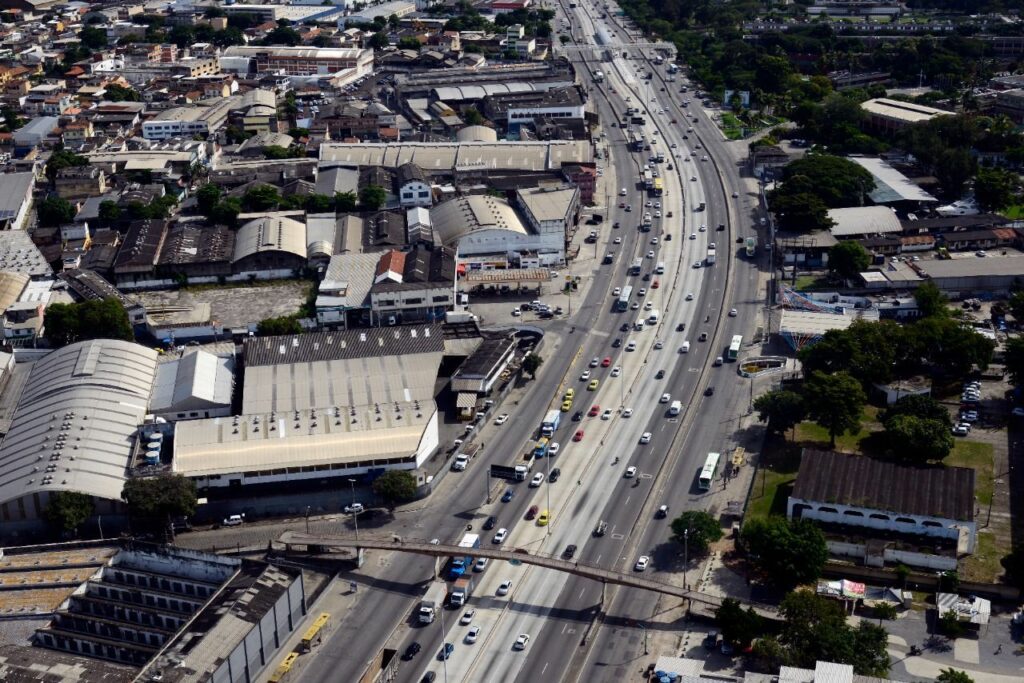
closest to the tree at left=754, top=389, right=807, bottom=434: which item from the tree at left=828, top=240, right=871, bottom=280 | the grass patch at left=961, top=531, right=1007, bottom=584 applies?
the grass patch at left=961, top=531, right=1007, bottom=584

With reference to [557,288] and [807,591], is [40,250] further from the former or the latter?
[807,591]

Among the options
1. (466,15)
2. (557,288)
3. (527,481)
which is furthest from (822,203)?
(466,15)

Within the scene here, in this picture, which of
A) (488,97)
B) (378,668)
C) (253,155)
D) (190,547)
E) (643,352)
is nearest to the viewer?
(378,668)

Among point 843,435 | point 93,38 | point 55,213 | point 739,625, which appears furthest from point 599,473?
point 93,38

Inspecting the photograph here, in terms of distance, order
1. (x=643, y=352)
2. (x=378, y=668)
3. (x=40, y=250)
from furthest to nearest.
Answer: (x=40, y=250)
(x=643, y=352)
(x=378, y=668)

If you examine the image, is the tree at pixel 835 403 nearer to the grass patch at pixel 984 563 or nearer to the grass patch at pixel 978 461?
the grass patch at pixel 978 461
